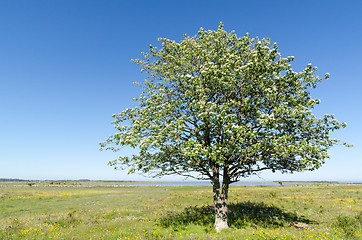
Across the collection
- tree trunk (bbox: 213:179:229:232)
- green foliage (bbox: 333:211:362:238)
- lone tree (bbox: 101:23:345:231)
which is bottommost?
green foliage (bbox: 333:211:362:238)

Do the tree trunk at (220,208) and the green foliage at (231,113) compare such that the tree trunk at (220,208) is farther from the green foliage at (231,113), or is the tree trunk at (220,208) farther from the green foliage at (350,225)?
the green foliage at (350,225)

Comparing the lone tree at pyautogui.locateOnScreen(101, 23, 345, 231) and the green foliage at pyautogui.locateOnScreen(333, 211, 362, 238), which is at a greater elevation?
the lone tree at pyautogui.locateOnScreen(101, 23, 345, 231)

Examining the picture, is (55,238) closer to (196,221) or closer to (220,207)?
(196,221)

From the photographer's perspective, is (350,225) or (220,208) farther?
(220,208)

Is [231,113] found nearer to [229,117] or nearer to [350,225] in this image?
[229,117]

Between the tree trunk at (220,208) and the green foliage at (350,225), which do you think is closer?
the green foliage at (350,225)

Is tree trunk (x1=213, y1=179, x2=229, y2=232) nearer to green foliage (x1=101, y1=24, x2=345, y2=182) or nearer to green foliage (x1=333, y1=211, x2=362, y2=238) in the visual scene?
green foliage (x1=101, y1=24, x2=345, y2=182)

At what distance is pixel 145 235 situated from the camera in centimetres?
1462

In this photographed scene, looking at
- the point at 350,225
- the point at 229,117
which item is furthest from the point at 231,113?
the point at 350,225

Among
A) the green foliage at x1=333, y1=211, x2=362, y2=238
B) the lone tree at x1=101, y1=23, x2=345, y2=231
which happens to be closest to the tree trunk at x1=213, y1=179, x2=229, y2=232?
the lone tree at x1=101, y1=23, x2=345, y2=231

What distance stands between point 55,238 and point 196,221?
1126 cm

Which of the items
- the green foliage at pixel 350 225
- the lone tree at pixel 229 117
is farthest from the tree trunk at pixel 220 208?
the green foliage at pixel 350 225

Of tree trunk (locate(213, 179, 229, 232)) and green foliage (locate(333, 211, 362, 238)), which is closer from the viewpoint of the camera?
green foliage (locate(333, 211, 362, 238))

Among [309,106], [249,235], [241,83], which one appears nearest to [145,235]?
[249,235]
